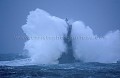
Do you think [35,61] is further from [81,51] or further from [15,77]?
[15,77]

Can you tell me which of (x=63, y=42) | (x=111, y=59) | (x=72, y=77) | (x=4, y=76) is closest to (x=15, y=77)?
(x=4, y=76)

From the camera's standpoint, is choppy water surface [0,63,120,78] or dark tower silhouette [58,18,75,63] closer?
choppy water surface [0,63,120,78]

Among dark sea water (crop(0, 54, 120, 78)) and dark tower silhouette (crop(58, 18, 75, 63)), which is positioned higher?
dark tower silhouette (crop(58, 18, 75, 63))

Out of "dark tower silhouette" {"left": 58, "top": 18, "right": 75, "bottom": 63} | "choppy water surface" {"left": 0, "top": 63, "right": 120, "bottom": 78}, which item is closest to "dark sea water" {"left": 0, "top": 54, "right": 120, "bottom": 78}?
"choppy water surface" {"left": 0, "top": 63, "right": 120, "bottom": 78}

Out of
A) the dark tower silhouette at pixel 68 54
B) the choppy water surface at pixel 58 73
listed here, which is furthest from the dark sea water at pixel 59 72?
→ the dark tower silhouette at pixel 68 54

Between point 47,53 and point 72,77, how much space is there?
37176 mm

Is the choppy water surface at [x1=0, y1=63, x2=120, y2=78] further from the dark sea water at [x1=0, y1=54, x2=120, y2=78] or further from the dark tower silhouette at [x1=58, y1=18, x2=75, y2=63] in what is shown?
the dark tower silhouette at [x1=58, y1=18, x2=75, y2=63]

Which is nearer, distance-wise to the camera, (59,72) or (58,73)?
(58,73)

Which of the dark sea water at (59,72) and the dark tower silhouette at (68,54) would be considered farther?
the dark tower silhouette at (68,54)

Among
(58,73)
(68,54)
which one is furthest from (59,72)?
(68,54)

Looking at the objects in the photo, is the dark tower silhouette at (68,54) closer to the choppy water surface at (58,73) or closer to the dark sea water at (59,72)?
the dark sea water at (59,72)

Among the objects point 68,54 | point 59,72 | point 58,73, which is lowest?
point 58,73

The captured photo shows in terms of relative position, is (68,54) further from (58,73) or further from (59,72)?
(58,73)

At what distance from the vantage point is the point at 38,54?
8756cm
